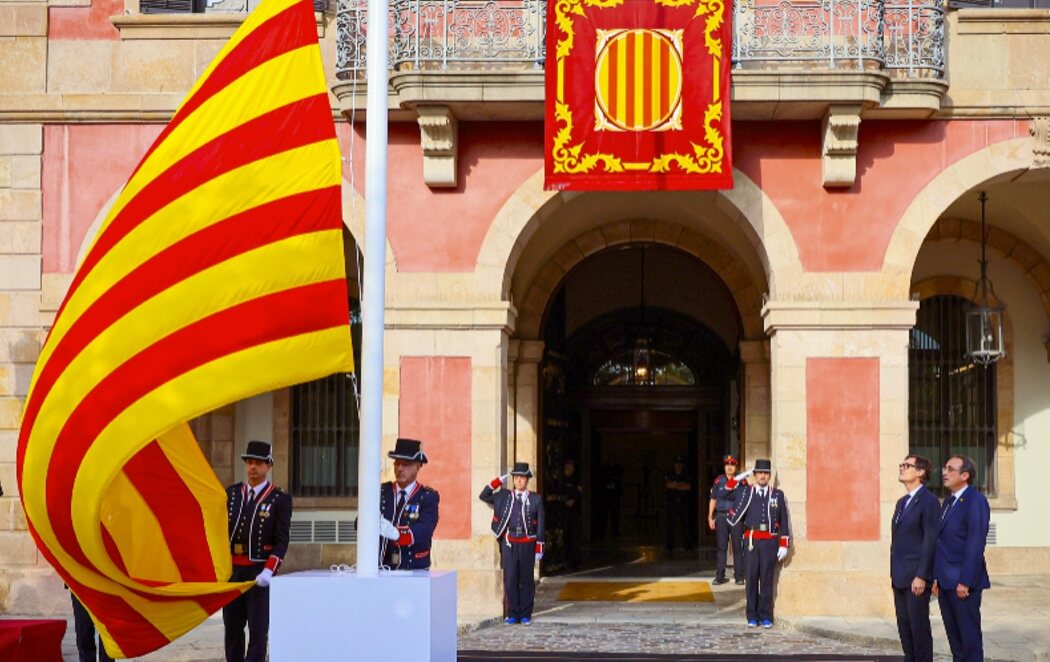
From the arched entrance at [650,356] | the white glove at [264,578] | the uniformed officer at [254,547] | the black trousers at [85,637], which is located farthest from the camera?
the arched entrance at [650,356]

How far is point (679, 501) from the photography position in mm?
27859

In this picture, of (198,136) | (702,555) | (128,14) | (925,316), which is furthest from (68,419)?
(702,555)

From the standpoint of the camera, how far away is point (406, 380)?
17.2 metres

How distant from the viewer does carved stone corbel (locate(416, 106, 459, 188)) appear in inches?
667

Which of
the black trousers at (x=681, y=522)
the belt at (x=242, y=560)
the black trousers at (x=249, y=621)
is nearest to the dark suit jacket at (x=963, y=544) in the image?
the black trousers at (x=249, y=621)

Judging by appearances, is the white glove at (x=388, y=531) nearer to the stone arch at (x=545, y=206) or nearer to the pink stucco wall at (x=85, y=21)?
the stone arch at (x=545, y=206)

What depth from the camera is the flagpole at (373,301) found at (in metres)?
8.37

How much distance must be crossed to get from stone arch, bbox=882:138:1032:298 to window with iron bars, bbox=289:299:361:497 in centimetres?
746

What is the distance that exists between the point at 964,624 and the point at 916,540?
2.23 ft

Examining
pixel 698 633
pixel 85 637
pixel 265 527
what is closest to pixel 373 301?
pixel 265 527

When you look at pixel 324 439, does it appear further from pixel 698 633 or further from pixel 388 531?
pixel 388 531

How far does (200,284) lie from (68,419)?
977 mm

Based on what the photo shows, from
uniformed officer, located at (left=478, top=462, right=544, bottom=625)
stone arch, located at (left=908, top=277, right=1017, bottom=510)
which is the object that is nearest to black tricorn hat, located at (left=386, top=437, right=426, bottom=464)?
uniformed officer, located at (left=478, top=462, right=544, bottom=625)

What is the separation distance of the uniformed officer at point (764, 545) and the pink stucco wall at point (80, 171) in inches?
294
